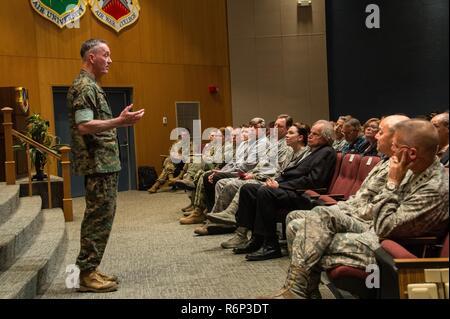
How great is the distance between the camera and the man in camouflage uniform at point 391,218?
2098 mm

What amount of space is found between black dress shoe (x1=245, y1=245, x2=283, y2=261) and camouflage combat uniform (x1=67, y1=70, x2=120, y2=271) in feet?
3.92

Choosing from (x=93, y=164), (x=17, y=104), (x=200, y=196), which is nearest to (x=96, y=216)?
(x=93, y=164)

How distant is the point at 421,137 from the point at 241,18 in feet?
27.8

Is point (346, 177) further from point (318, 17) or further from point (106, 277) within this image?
point (318, 17)

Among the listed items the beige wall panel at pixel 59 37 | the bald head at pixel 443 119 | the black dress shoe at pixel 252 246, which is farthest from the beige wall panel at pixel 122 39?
the bald head at pixel 443 119

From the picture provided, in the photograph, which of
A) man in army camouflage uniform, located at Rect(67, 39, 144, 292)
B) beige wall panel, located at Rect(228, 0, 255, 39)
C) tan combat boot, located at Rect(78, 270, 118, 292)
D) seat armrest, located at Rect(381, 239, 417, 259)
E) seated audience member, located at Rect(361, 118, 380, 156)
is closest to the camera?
seat armrest, located at Rect(381, 239, 417, 259)

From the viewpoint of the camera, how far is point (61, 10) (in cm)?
841

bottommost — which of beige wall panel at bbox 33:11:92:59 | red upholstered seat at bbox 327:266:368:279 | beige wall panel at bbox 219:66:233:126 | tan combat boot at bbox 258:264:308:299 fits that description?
tan combat boot at bbox 258:264:308:299

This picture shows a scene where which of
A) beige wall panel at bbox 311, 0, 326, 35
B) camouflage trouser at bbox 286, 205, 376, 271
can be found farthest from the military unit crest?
camouflage trouser at bbox 286, 205, 376, 271

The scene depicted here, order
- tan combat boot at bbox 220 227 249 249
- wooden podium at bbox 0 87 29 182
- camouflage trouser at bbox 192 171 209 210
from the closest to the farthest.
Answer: tan combat boot at bbox 220 227 249 249 → camouflage trouser at bbox 192 171 209 210 → wooden podium at bbox 0 87 29 182

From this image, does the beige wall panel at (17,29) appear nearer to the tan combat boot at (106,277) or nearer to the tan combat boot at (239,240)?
the tan combat boot at (239,240)

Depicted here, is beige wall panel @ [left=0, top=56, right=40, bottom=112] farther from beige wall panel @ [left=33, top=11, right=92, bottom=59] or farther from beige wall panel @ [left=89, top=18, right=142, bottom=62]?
beige wall panel @ [left=89, top=18, right=142, bottom=62]

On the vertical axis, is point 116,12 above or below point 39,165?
above

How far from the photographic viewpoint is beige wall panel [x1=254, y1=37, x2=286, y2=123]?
10273mm
